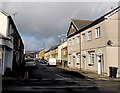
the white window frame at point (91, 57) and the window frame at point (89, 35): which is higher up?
the window frame at point (89, 35)

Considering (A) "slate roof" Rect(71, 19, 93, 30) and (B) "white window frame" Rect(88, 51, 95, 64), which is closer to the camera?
(B) "white window frame" Rect(88, 51, 95, 64)

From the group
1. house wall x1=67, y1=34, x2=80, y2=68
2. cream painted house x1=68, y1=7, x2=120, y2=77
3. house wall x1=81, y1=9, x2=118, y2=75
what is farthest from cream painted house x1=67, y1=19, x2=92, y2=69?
house wall x1=81, y1=9, x2=118, y2=75

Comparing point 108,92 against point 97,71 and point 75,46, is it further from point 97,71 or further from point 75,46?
point 75,46

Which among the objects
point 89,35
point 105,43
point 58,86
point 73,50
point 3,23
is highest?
point 3,23

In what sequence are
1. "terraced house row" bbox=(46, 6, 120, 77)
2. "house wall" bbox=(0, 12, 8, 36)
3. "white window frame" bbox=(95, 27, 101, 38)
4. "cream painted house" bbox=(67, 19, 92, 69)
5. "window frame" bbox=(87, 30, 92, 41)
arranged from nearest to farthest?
"house wall" bbox=(0, 12, 8, 36)
"terraced house row" bbox=(46, 6, 120, 77)
"white window frame" bbox=(95, 27, 101, 38)
"window frame" bbox=(87, 30, 92, 41)
"cream painted house" bbox=(67, 19, 92, 69)

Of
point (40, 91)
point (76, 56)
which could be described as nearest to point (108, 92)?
point (40, 91)

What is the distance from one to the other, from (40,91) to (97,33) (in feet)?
48.4

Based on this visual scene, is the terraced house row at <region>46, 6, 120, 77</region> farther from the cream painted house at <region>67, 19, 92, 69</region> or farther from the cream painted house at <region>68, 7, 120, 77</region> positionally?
the cream painted house at <region>67, 19, 92, 69</region>

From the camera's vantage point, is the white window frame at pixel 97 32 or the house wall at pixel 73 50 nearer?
the white window frame at pixel 97 32

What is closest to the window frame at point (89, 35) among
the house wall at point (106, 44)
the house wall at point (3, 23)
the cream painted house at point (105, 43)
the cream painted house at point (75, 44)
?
the cream painted house at point (105, 43)

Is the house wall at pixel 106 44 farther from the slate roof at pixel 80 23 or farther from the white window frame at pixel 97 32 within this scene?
the slate roof at pixel 80 23

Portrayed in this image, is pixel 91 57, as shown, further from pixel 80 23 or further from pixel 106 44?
pixel 80 23

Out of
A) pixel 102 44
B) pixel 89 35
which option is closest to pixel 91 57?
pixel 89 35

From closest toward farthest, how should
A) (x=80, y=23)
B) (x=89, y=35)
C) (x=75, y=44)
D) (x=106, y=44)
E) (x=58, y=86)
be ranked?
(x=58, y=86) → (x=106, y=44) → (x=89, y=35) → (x=75, y=44) → (x=80, y=23)
